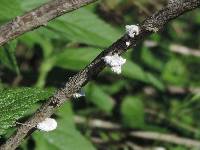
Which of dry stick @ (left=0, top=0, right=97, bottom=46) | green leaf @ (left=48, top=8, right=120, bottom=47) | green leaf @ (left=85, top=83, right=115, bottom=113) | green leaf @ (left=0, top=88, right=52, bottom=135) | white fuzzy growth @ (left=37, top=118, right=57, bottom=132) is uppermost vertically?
green leaf @ (left=85, top=83, right=115, bottom=113)

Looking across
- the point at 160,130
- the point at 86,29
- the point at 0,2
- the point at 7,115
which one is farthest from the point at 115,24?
the point at 7,115

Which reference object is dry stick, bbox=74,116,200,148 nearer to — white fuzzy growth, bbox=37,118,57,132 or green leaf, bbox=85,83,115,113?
green leaf, bbox=85,83,115,113

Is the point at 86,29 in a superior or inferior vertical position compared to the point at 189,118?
inferior

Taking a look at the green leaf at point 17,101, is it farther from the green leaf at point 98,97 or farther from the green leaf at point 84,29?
the green leaf at point 98,97

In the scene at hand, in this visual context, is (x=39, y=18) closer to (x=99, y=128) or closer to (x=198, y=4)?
(x=198, y=4)

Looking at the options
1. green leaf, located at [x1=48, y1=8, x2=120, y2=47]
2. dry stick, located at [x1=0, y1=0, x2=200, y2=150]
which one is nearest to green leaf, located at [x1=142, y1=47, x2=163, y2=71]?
green leaf, located at [x1=48, y1=8, x2=120, y2=47]

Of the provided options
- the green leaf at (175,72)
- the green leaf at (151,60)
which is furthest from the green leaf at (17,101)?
the green leaf at (175,72)
